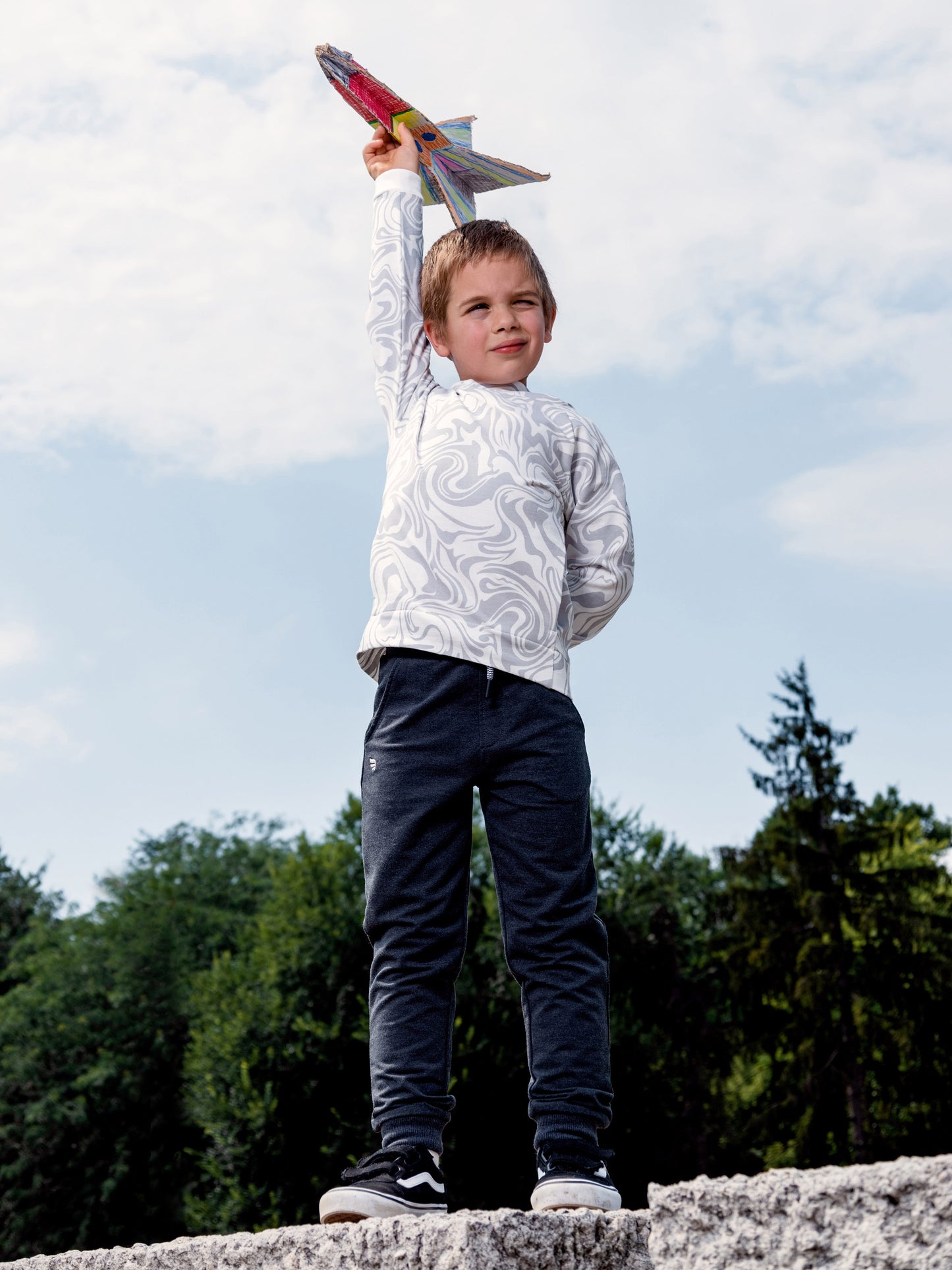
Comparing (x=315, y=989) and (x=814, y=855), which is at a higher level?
(x=814, y=855)

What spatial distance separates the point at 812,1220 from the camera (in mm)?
1426

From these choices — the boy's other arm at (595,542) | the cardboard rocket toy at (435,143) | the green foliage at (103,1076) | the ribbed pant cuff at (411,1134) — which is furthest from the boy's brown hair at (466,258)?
the green foliage at (103,1076)

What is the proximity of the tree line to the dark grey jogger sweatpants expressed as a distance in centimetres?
1680

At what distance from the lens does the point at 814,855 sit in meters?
21.2

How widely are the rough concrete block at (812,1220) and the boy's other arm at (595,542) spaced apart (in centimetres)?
173

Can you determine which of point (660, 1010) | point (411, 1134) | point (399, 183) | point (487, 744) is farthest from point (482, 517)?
point (660, 1010)

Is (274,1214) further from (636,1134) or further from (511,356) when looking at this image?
(511,356)

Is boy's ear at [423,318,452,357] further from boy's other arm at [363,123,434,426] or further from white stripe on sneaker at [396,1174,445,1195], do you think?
white stripe on sneaker at [396,1174,445,1195]

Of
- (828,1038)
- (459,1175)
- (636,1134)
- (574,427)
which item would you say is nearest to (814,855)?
(828,1038)

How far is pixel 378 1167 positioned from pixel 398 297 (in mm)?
2124

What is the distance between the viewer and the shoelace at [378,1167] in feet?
8.02

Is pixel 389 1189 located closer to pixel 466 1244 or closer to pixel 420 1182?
pixel 420 1182

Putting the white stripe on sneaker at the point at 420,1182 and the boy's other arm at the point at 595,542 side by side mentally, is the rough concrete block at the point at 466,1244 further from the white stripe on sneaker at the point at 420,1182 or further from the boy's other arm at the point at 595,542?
the boy's other arm at the point at 595,542

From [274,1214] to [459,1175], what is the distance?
276 cm
